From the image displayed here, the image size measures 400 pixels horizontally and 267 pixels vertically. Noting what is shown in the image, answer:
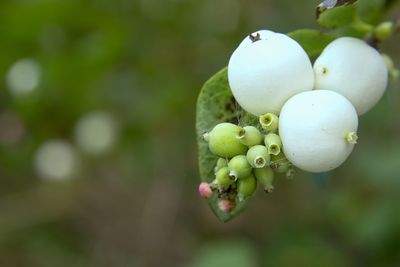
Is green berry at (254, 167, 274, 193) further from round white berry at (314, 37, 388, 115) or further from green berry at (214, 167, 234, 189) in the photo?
round white berry at (314, 37, 388, 115)

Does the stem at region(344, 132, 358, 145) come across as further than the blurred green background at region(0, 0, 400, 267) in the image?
No

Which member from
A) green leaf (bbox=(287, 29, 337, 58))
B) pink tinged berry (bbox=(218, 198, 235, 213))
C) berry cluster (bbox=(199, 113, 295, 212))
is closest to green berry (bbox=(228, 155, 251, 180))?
berry cluster (bbox=(199, 113, 295, 212))

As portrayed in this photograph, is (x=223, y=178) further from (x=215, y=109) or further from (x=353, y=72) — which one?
(x=353, y=72)

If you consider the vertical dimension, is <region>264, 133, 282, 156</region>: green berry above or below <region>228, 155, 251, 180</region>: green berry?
above

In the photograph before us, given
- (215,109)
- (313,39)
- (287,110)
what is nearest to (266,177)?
(287,110)

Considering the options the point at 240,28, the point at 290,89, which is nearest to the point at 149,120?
the point at 240,28

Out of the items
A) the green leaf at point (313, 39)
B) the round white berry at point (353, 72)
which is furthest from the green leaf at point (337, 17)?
the round white berry at point (353, 72)
